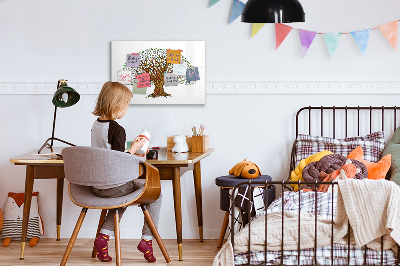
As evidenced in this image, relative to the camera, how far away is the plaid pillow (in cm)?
420

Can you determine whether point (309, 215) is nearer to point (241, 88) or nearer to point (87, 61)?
point (241, 88)

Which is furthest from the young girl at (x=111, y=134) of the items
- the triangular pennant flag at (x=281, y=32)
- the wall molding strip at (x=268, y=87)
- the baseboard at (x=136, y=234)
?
the triangular pennant flag at (x=281, y=32)

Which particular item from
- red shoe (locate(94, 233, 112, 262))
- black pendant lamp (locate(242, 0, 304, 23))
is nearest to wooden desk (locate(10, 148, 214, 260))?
red shoe (locate(94, 233, 112, 262))

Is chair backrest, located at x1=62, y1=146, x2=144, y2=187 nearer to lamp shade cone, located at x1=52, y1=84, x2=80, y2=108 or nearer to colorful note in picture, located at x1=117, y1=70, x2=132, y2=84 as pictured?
lamp shade cone, located at x1=52, y1=84, x2=80, y2=108

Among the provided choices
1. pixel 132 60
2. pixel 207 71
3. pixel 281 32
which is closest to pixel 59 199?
pixel 132 60

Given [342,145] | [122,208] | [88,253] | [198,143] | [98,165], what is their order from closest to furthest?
[98,165] < [122,208] < [88,253] < [198,143] < [342,145]

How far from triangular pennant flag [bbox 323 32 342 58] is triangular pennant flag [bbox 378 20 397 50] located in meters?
0.32

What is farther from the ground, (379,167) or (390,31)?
(390,31)

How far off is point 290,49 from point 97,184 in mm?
1829

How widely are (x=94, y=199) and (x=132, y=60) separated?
1.35 metres

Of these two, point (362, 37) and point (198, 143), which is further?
point (362, 37)

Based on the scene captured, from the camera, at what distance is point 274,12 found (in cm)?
314

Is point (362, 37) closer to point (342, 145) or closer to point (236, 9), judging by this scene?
point (342, 145)

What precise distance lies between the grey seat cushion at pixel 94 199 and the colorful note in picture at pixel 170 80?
3.89ft
